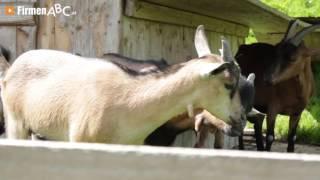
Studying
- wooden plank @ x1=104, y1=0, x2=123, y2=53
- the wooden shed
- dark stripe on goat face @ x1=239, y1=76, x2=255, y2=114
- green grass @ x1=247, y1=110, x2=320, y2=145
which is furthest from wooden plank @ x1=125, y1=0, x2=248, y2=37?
green grass @ x1=247, y1=110, x2=320, y2=145

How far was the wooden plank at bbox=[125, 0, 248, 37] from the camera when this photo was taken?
671 cm

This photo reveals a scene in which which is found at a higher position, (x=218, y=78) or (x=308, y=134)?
(x=218, y=78)

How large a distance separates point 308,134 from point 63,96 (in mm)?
8537

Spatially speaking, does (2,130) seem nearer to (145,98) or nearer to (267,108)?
(145,98)

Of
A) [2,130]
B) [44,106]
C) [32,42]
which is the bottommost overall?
[2,130]

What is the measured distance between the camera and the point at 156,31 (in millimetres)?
7715

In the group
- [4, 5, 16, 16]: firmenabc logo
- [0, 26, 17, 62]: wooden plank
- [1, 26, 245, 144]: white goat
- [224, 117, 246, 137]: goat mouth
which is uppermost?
[4, 5, 16, 16]: firmenabc logo

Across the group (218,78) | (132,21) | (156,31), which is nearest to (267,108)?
(156,31)

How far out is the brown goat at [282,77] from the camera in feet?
29.6

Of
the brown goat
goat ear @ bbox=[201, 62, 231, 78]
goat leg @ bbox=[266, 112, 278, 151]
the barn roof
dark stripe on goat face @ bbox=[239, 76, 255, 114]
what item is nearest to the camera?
goat ear @ bbox=[201, 62, 231, 78]

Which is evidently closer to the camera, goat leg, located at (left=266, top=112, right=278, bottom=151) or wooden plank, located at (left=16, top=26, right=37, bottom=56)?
wooden plank, located at (left=16, top=26, right=37, bottom=56)

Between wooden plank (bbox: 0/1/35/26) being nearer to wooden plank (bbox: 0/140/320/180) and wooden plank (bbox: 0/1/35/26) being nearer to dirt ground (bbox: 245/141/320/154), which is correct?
wooden plank (bbox: 0/140/320/180)

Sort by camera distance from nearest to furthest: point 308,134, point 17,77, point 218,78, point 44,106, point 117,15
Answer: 1. point 218,78
2. point 44,106
3. point 17,77
4. point 117,15
5. point 308,134

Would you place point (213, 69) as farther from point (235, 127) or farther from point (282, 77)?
point (282, 77)
